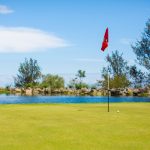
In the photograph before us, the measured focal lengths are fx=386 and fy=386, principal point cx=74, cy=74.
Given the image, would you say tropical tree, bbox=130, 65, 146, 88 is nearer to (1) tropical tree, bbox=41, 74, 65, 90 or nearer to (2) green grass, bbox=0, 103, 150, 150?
(2) green grass, bbox=0, 103, 150, 150

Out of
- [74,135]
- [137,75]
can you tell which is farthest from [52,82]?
[74,135]

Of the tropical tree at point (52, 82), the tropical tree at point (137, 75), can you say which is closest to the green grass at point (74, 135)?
the tropical tree at point (137, 75)

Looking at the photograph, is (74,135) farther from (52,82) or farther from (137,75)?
(52,82)

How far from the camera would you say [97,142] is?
12750 millimetres

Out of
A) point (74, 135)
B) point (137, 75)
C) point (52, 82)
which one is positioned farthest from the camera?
point (52, 82)

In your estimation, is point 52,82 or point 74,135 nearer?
point 74,135

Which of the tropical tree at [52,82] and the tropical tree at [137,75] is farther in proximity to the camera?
the tropical tree at [52,82]

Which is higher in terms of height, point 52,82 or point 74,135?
point 52,82

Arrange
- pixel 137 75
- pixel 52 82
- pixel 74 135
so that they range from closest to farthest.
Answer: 1. pixel 74 135
2. pixel 137 75
3. pixel 52 82

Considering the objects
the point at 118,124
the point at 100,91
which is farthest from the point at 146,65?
the point at 100,91

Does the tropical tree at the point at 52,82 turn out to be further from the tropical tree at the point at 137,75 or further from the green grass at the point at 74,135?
the green grass at the point at 74,135

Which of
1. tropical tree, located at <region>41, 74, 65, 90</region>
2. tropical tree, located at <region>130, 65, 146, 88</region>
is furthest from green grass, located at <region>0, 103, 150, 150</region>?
tropical tree, located at <region>41, 74, 65, 90</region>

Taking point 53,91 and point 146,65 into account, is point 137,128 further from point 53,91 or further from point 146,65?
point 53,91

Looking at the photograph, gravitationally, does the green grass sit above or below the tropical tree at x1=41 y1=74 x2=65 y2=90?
below
